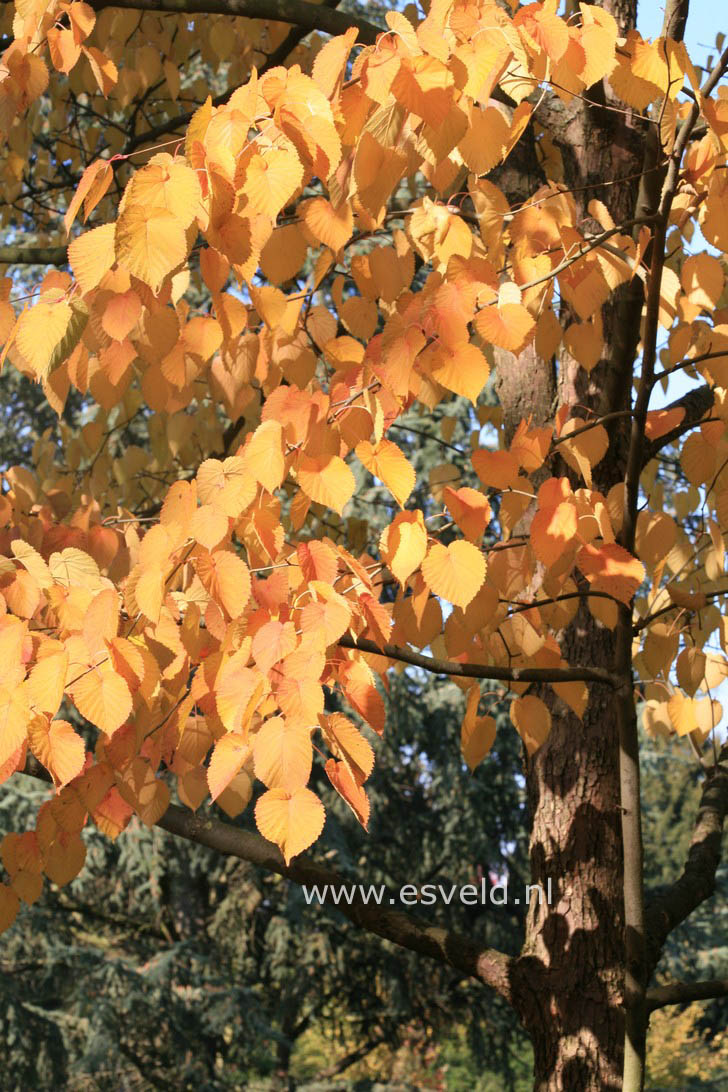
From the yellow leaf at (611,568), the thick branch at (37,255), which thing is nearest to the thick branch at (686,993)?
the yellow leaf at (611,568)

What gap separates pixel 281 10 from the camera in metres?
2.27

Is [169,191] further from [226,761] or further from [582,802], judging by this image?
[582,802]

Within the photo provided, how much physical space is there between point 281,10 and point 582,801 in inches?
65.2

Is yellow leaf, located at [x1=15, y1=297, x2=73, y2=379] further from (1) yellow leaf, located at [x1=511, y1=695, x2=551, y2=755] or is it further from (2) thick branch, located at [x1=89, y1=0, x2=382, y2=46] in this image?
(2) thick branch, located at [x1=89, y1=0, x2=382, y2=46]

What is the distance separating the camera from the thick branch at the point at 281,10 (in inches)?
86.8

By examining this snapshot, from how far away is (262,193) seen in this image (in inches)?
48.9

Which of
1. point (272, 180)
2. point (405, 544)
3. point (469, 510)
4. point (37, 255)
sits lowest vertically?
point (405, 544)

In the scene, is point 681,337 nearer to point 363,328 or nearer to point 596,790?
point 363,328

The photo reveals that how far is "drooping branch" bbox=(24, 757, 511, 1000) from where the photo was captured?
6.33 feet

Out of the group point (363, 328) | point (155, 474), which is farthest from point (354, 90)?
point (155, 474)

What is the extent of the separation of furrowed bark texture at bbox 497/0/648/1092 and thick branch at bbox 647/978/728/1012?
4.4 inches

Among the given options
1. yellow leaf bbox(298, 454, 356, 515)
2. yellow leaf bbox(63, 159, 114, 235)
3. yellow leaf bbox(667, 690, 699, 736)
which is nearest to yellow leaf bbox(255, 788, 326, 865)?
yellow leaf bbox(298, 454, 356, 515)

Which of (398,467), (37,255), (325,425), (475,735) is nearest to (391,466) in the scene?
(398,467)

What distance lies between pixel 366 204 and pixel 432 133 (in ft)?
0.35
